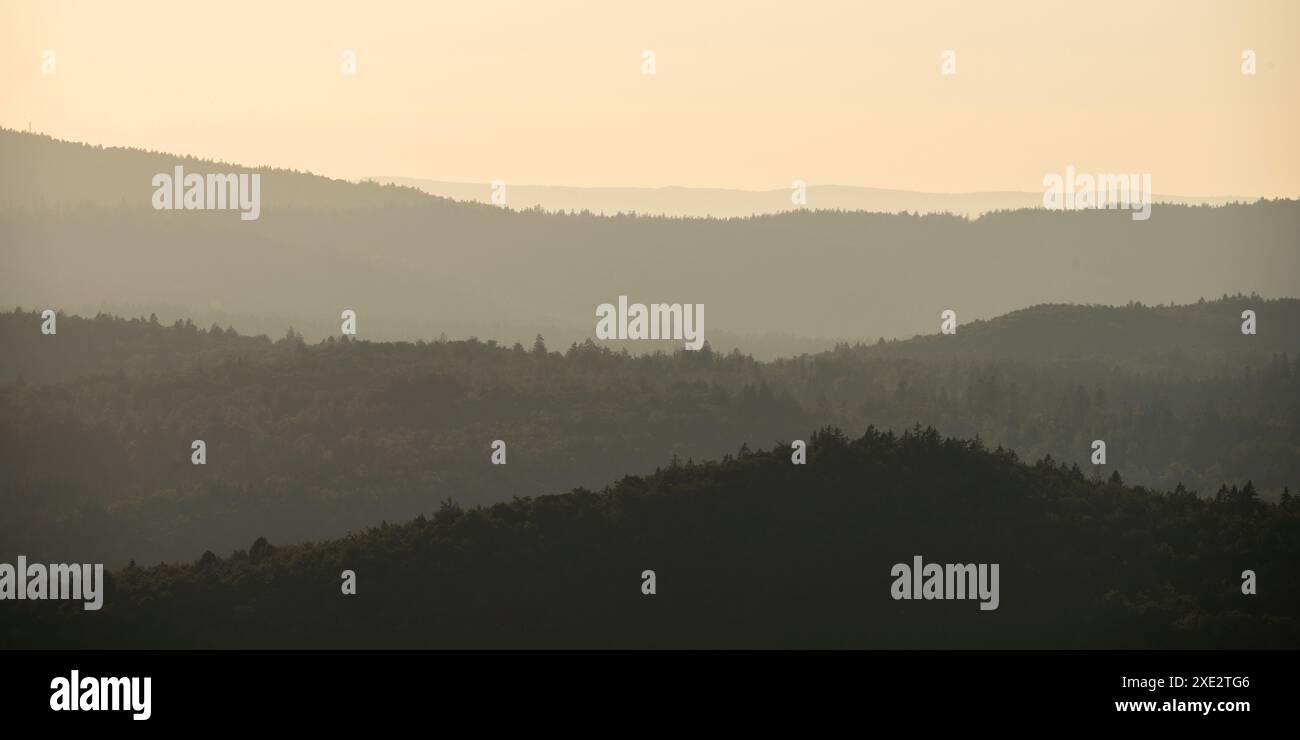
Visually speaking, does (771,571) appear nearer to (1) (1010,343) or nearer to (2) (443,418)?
(2) (443,418)

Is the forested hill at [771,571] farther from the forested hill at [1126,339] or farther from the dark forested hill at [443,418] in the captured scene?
the forested hill at [1126,339]

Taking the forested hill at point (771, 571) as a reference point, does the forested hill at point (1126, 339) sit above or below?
above

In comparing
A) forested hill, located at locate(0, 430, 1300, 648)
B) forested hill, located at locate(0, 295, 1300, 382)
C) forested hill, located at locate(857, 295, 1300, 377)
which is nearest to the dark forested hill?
forested hill, located at locate(0, 295, 1300, 382)

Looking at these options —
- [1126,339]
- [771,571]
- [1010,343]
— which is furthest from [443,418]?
[1126,339]

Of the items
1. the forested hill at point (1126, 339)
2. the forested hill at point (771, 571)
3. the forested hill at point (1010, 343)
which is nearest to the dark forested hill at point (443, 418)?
the forested hill at point (1010, 343)

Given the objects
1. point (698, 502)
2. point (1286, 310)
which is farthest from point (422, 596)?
point (1286, 310)

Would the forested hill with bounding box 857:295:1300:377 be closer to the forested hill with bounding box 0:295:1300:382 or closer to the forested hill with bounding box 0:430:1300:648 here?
the forested hill with bounding box 0:295:1300:382
